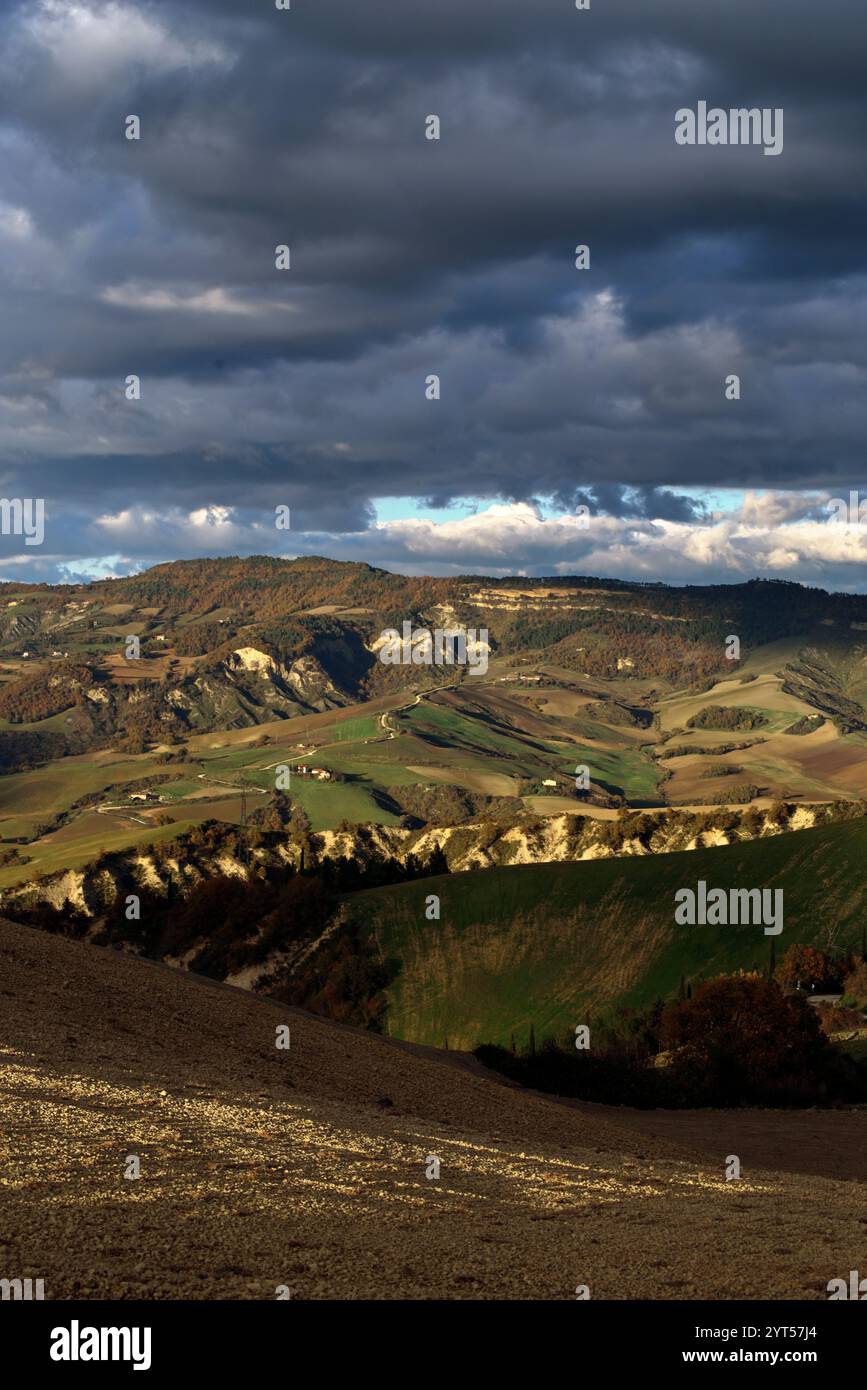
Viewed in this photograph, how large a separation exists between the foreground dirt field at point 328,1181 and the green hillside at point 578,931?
245 feet

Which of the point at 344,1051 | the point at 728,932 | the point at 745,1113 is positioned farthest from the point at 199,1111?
the point at 728,932

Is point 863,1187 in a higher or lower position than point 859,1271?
lower

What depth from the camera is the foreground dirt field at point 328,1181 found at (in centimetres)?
1900

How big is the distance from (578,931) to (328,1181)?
4475 inches

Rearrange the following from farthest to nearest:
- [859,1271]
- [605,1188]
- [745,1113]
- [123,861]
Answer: [123,861], [745,1113], [605,1188], [859,1271]

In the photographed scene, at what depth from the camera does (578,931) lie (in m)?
137

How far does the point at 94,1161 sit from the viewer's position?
24609 millimetres

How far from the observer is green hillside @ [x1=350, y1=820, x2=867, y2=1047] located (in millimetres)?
121312

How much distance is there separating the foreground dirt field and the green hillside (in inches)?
2941

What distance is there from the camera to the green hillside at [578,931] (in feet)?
398

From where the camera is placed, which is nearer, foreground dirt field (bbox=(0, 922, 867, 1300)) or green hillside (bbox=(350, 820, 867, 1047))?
foreground dirt field (bbox=(0, 922, 867, 1300))

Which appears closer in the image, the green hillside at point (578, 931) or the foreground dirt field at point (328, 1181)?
the foreground dirt field at point (328, 1181)

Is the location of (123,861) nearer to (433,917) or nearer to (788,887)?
(433,917)
